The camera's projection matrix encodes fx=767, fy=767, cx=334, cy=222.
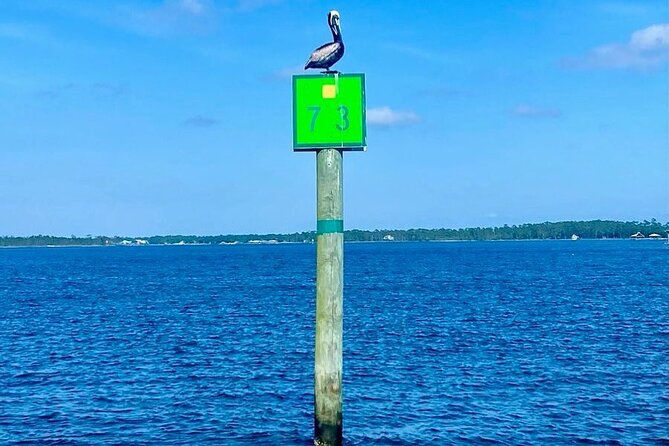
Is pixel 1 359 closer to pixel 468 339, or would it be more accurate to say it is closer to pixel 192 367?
pixel 192 367

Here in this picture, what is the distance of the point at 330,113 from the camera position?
12.6 meters

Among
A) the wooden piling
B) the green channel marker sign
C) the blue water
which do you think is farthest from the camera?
the blue water

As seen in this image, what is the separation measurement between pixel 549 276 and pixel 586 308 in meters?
40.2

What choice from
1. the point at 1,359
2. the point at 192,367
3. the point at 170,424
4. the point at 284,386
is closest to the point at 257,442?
the point at 170,424

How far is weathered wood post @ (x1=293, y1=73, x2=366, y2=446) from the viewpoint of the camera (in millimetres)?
12609

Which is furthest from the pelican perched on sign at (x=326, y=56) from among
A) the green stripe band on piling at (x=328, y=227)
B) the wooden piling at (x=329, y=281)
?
the green stripe band on piling at (x=328, y=227)

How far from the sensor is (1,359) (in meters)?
30.9

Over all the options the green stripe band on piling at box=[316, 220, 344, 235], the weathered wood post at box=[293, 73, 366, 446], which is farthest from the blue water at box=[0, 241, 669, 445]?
the green stripe band on piling at box=[316, 220, 344, 235]

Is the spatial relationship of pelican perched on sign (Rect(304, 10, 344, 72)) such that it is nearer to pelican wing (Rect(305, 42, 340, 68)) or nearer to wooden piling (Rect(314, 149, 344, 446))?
pelican wing (Rect(305, 42, 340, 68))

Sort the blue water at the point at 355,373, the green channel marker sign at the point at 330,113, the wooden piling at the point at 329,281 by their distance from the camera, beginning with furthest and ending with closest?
the blue water at the point at 355,373, the wooden piling at the point at 329,281, the green channel marker sign at the point at 330,113

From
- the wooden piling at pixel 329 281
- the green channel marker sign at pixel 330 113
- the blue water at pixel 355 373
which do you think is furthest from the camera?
the blue water at pixel 355 373

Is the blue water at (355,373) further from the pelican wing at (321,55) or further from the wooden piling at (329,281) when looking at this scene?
the pelican wing at (321,55)

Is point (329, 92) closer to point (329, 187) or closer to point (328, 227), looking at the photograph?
point (329, 187)

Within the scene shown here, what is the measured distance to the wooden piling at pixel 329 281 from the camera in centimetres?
1285
